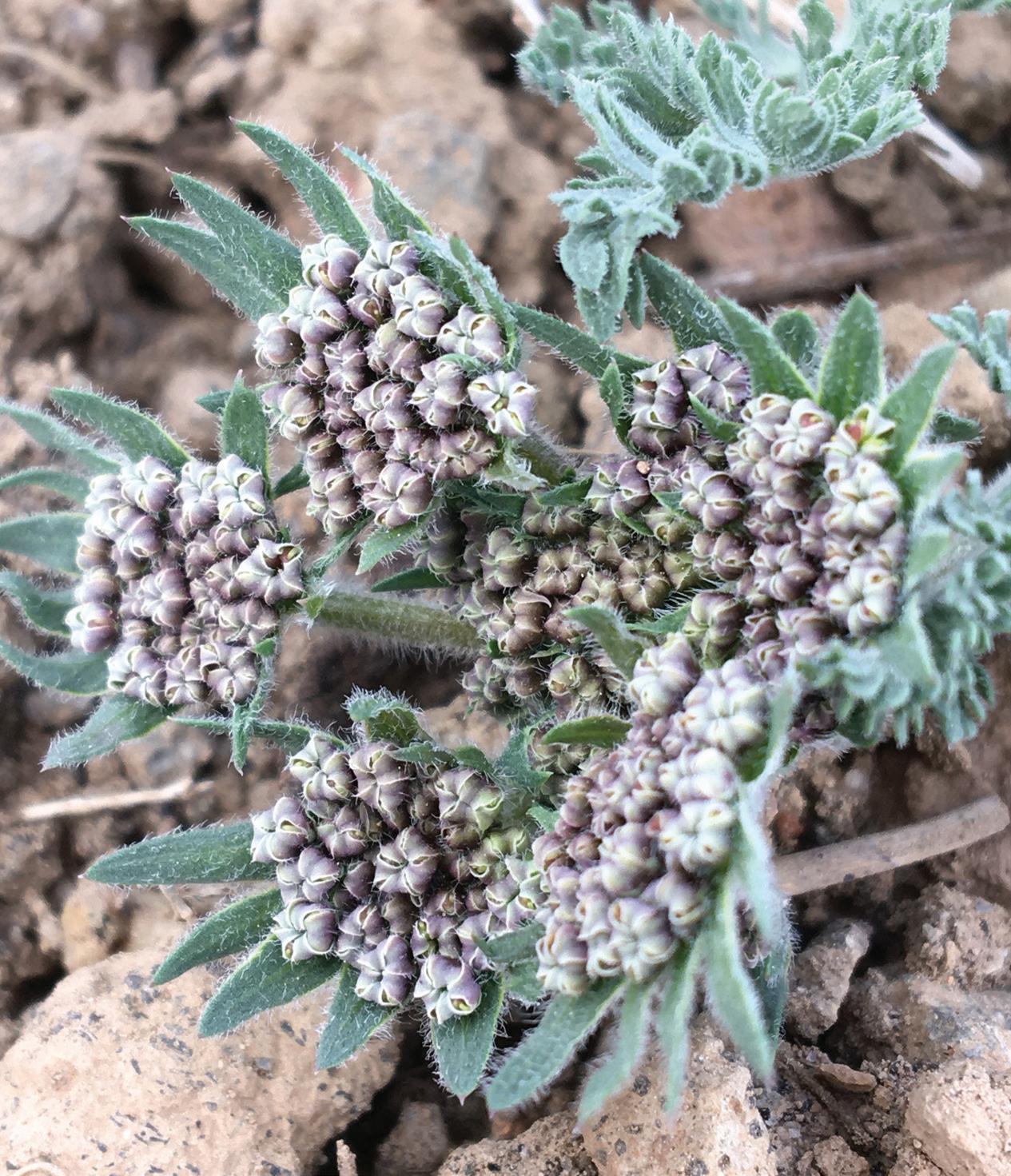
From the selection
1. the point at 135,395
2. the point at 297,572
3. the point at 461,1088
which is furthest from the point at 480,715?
the point at 135,395

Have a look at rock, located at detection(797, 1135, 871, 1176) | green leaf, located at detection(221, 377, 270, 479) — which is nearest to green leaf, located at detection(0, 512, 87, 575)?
green leaf, located at detection(221, 377, 270, 479)

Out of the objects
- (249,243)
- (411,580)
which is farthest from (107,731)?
(249,243)

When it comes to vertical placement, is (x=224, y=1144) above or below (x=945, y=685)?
below

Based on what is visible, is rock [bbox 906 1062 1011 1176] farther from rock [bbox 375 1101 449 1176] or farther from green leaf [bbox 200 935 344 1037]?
green leaf [bbox 200 935 344 1037]

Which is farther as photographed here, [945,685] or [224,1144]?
[224,1144]

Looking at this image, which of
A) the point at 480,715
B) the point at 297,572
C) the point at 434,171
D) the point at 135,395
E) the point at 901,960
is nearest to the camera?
the point at 297,572

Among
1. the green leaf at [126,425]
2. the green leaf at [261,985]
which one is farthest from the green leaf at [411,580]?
the green leaf at [261,985]

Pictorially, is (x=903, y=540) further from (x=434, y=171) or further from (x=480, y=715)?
(x=434, y=171)

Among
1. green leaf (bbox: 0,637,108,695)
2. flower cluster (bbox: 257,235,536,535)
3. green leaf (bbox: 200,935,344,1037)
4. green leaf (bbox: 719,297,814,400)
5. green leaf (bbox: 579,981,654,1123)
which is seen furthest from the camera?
green leaf (bbox: 0,637,108,695)
